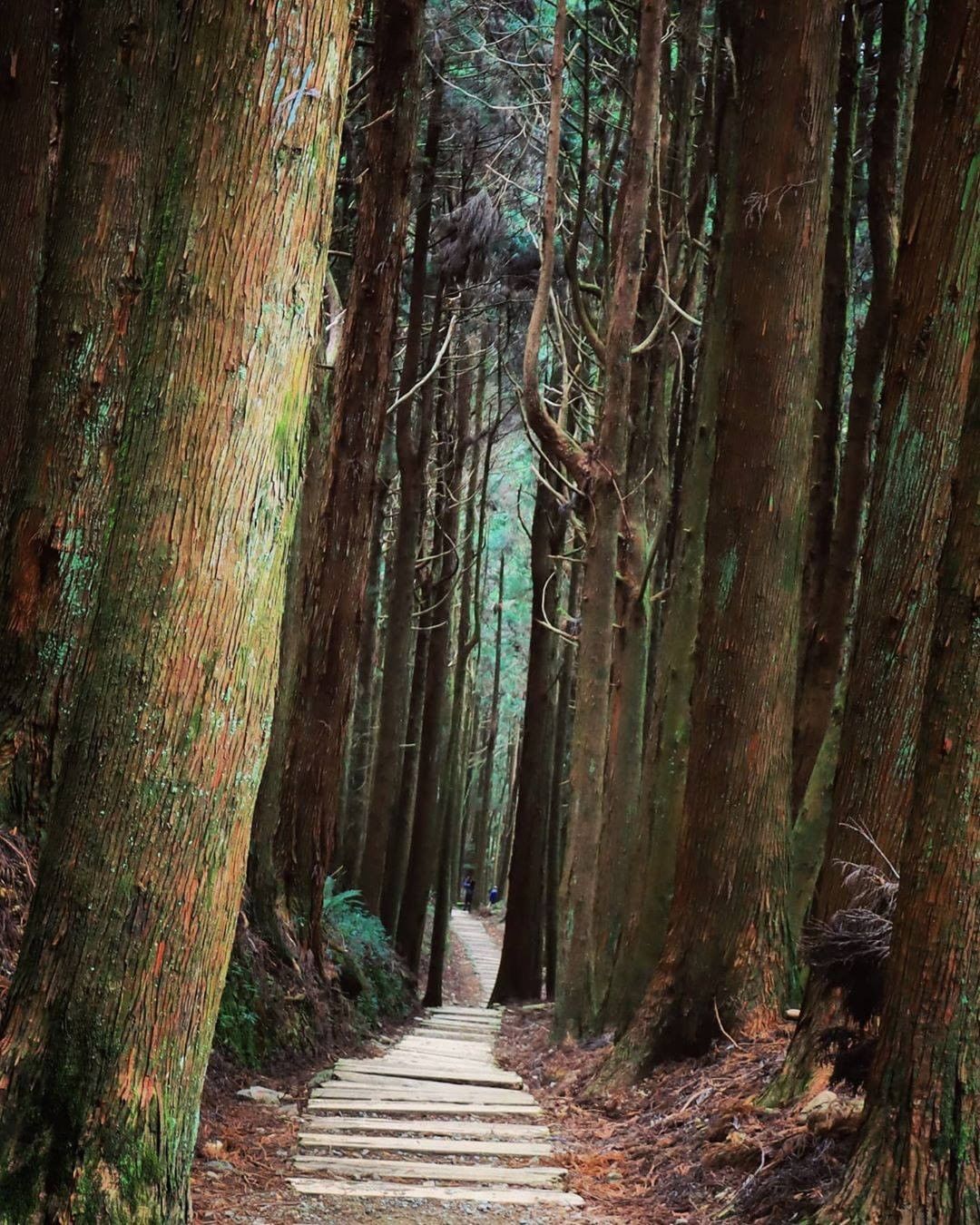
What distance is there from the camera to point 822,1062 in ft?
16.0

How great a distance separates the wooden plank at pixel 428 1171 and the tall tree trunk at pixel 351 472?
4.68m

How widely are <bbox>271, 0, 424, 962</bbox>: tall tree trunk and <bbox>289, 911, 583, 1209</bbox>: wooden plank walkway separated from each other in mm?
2217

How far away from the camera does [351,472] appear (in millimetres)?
10305

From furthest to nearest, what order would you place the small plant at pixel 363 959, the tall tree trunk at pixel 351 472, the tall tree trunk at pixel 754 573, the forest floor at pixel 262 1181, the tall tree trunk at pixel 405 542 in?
the tall tree trunk at pixel 405 542
the small plant at pixel 363 959
the tall tree trunk at pixel 351 472
the tall tree trunk at pixel 754 573
the forest floor at pixel 262 1181

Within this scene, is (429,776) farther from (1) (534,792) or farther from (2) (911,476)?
(2) (911,476)

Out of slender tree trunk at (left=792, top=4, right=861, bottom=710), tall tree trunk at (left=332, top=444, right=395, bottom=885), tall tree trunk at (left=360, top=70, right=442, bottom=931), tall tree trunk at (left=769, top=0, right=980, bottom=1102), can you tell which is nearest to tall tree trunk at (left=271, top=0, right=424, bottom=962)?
slender tree trunk at (left=792, top=4, right=861, bottom=710)

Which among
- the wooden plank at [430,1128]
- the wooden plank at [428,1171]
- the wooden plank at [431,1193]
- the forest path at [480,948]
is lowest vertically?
the forest path at [480,948]

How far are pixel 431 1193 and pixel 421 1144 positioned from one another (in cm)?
84

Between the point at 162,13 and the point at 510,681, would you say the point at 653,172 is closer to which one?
the point at 162,13

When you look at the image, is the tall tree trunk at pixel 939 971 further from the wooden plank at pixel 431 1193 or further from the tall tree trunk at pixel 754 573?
the tall tree trunk at pixel 754 573

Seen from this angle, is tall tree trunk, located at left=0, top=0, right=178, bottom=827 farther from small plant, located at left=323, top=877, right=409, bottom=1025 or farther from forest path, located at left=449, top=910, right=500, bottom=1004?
forest path, located at left=449, top=910, right=500, bottom=1004

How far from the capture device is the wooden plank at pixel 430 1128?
5754 mm

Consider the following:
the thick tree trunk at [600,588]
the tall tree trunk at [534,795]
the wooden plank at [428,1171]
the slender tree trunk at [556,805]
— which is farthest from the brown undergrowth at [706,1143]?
the slender tree trunk at [556,805]

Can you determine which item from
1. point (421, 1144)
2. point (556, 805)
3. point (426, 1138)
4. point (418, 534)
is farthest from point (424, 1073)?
point (556, 805)
